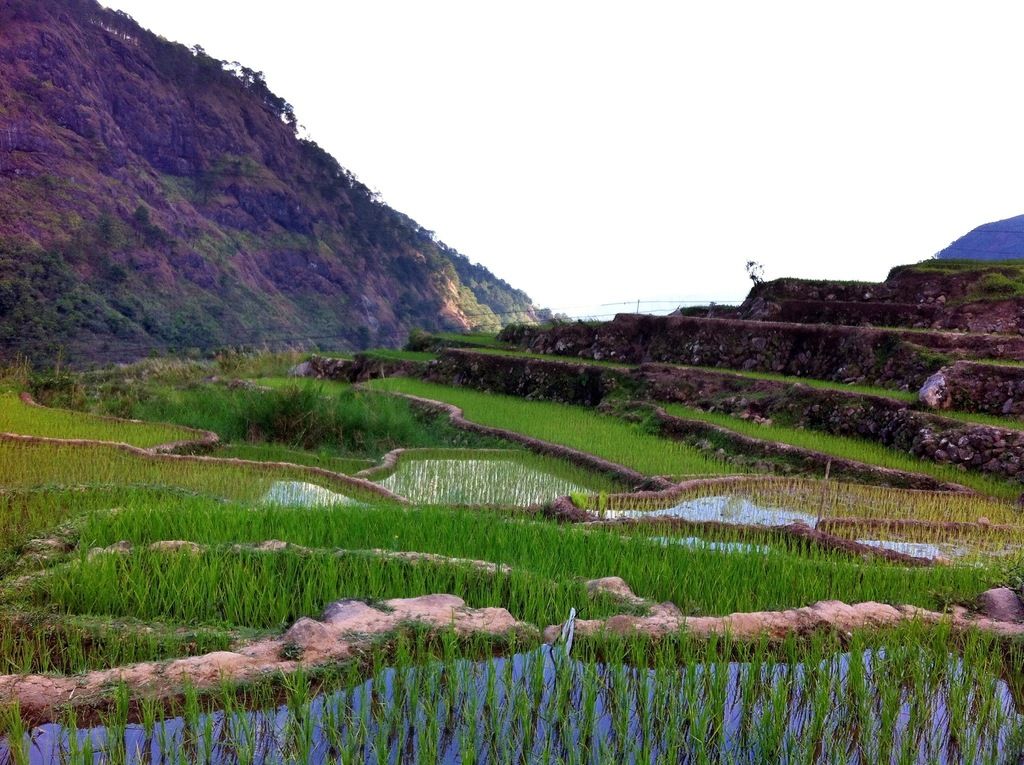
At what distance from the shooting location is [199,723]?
2.05 meters

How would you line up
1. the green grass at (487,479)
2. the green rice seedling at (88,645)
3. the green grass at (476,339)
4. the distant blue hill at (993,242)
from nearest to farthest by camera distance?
the green rice seedling at (88,645) < the green grass at (487,479) < the green grass at (476,339) < the distant blue hill at (993,242)

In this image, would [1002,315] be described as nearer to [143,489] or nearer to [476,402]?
[476,402]

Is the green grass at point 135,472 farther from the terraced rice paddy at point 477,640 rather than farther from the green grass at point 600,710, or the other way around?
the green grass at point 600,710

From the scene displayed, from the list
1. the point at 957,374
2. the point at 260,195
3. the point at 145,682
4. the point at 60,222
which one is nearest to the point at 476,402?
the point at 957,374

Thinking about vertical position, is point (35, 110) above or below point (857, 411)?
above

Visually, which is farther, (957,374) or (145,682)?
(957,374)

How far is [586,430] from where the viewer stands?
31.6ft

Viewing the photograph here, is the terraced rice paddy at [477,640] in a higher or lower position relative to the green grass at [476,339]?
lower

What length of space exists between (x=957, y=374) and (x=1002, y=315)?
526cm

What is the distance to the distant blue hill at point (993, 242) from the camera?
40000 mm

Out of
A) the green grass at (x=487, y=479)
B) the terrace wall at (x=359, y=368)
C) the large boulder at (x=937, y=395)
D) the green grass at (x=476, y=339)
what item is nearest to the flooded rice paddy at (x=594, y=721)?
the green grass at (x=487, y=479)

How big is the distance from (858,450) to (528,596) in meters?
6.11

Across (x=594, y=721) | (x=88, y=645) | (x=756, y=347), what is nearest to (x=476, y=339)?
(x=756, y=347)

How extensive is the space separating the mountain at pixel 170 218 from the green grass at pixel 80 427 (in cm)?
1543
